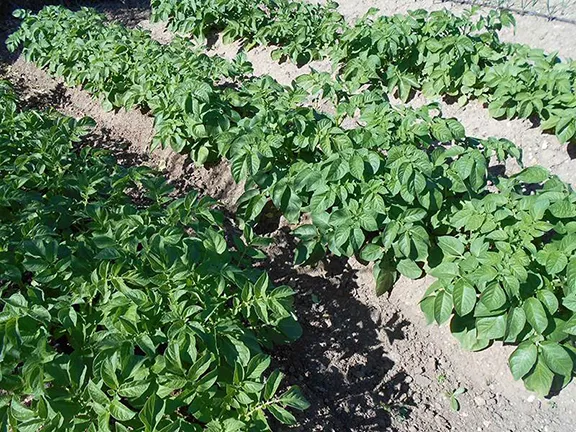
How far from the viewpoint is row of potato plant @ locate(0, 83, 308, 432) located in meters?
1.78

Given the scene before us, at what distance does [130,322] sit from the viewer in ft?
6.30

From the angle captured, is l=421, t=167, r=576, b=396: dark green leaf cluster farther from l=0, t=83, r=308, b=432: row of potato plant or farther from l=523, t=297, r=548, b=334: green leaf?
l=0, t=83, r=308, b=432: row of potato plant

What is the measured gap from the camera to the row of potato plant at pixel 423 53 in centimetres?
346

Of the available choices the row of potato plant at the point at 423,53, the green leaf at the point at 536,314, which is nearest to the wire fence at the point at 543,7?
the row of potato plant at the point at 423,53

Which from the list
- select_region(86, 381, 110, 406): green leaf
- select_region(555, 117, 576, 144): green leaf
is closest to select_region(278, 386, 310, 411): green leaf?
select_region(86, 381, 110, 406): green leaf

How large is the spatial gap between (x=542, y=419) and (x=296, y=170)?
64.9 inches

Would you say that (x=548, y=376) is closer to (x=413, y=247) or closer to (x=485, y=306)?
(x=485, y=306)

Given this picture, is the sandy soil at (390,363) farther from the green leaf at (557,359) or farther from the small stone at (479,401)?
the green leaf at (557,359)

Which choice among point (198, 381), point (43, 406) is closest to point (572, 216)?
point (198, 381)

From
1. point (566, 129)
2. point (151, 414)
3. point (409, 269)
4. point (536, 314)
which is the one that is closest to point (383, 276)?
point (409, 269)

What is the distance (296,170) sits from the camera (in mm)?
2955

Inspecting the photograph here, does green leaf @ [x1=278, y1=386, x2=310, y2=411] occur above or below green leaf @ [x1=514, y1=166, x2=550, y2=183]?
below

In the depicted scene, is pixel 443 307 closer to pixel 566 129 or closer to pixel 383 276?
pixel 383 276

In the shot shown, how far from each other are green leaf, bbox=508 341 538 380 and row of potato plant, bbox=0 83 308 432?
94cm
